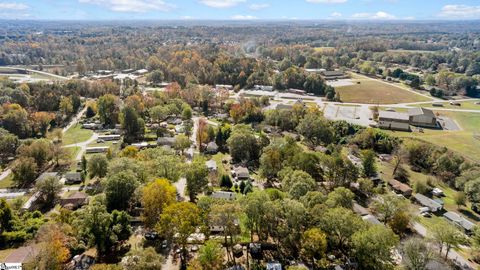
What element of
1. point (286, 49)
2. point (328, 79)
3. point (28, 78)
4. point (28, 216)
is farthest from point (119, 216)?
point (286, 49)

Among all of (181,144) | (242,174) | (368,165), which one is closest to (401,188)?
(368,165)

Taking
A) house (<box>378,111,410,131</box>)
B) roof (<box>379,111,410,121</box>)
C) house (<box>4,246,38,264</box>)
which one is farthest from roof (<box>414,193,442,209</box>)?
house (<box>4,246,38,264</box>)

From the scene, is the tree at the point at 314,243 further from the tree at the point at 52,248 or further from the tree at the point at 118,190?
the tree at the point at 52,248

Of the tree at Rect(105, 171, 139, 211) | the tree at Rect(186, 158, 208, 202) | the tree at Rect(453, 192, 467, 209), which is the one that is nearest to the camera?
the tree at Rect(105, 171, 139, 211)

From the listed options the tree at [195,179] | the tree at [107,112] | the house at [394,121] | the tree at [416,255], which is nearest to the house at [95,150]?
the tree at [107,112]

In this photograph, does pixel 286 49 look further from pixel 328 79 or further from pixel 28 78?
pixel 28 78

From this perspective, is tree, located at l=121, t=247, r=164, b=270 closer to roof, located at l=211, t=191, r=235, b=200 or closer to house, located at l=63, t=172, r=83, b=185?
roof, located at l=211, t=191, r=235, b=200
